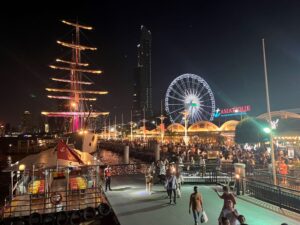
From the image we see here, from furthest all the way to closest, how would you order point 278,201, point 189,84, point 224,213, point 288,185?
point 189,84, point 288,185, point 278,201, point 224,213

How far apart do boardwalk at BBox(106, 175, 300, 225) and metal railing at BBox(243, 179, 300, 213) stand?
86 cm

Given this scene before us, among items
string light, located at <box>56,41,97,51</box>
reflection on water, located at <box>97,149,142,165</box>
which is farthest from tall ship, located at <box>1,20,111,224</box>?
string light, located at <box>56,41,97,51</box>

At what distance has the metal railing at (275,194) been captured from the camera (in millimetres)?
11758

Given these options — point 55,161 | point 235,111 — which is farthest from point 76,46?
point 55,161

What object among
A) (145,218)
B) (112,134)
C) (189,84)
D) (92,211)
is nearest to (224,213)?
(145,218)

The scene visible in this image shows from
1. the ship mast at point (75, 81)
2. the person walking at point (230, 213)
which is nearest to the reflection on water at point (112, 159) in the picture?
the ship mast at point (75, 81)

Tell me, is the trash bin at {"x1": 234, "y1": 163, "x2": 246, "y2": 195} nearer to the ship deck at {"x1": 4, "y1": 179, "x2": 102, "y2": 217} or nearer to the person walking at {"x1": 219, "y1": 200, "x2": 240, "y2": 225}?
the person walking at {"x1": 219, "y1": 200, "x2": 240, "y2": 225}

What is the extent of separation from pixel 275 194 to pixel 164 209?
512 cm

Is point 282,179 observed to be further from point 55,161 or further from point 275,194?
point 55,161

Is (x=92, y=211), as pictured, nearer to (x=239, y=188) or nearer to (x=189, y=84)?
(x=239, y=188)

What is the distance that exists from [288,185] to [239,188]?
2444 mm

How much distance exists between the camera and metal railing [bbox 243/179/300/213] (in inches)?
463

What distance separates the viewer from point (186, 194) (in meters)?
15.8

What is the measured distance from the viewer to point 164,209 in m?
12.8
